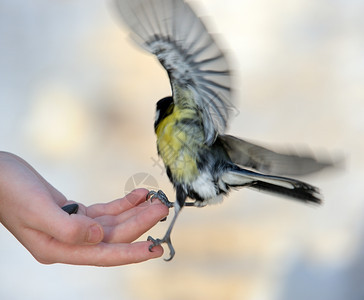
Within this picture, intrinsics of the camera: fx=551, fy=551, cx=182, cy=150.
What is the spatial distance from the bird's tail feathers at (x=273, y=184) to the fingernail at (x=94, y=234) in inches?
10.8

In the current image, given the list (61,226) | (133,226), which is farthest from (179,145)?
(61,226)

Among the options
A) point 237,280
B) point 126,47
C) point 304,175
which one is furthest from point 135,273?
point 304,175

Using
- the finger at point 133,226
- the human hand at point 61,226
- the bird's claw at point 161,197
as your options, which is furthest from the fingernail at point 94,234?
the bird's claw at point 161,197

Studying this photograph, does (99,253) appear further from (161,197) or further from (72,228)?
(161,197)

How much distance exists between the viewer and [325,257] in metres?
1.89

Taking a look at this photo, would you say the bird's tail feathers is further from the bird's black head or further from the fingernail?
the fingernail

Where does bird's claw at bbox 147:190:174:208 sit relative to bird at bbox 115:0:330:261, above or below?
below

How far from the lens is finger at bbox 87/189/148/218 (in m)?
1.06

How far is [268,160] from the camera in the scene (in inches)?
36.9

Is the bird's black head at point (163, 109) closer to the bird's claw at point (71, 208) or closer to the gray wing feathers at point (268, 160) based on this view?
the gray wing feathers at point (268, 160)

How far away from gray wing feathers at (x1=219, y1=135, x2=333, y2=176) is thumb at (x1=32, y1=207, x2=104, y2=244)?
28cm

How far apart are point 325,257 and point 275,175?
1079 millimetres

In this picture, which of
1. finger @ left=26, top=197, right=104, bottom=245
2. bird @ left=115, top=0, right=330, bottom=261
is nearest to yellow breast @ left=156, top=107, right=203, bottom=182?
bird @ left=115, top=0, right=330, bottom=261

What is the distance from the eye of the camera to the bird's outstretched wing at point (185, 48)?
2.37ft
